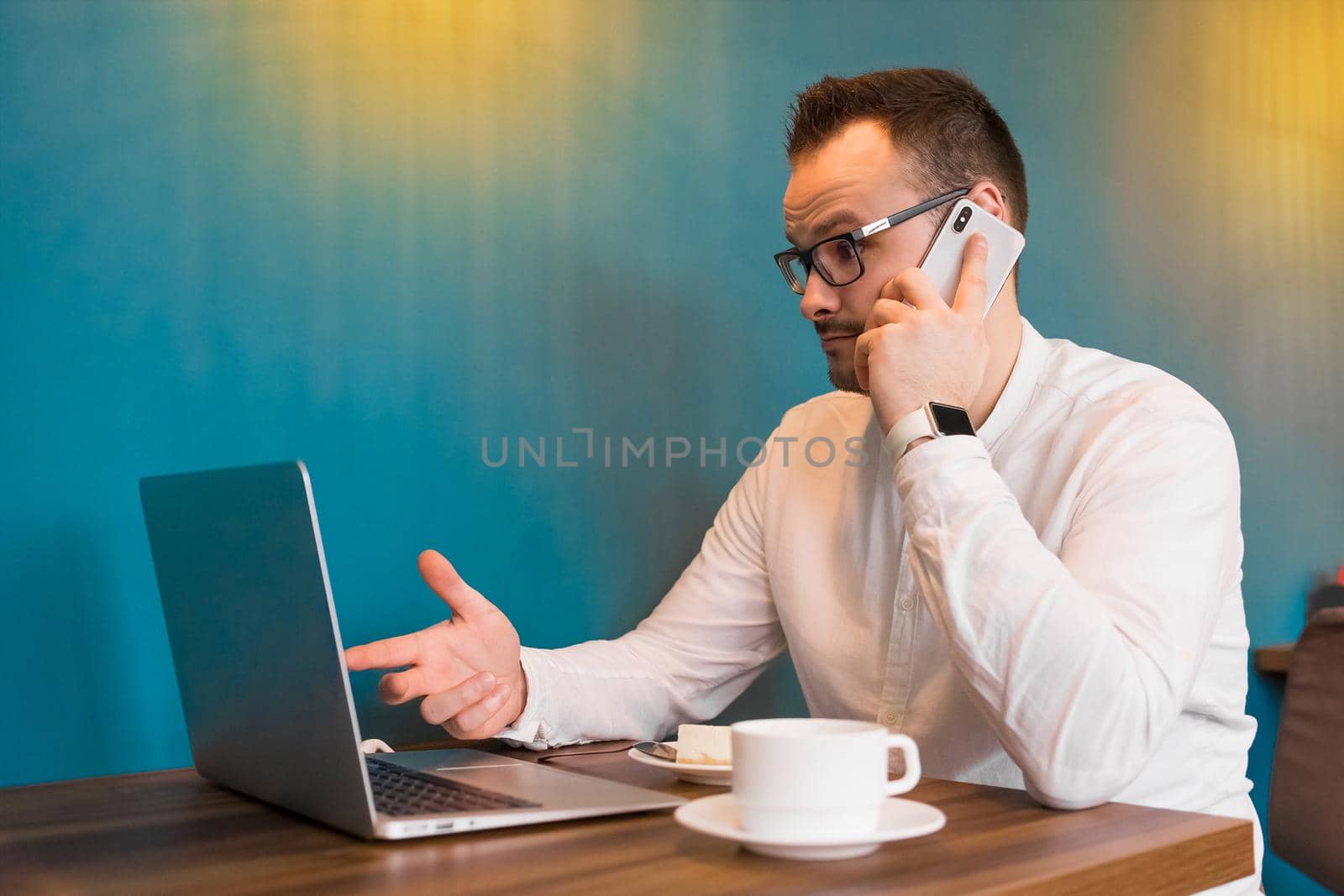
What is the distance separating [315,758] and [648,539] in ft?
2.99

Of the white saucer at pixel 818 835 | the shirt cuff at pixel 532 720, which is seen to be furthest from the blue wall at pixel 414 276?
the white saucer at pixel 818 835

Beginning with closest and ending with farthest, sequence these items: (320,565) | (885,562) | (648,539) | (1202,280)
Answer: (320,565)
(885,562)
(648,539)
(1202,280)

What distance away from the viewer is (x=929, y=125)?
1478 millimetres

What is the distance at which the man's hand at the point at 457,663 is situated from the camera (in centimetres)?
115

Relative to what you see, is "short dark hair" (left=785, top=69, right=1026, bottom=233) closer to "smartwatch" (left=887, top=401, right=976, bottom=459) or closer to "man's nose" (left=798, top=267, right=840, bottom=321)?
"man's nose" (left=798, top=267, right=840, bottom=321)

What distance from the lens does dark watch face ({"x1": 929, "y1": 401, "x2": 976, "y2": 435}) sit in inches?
44.7

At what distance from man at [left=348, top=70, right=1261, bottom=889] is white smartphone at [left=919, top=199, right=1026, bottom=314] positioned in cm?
2

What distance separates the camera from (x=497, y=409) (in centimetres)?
159

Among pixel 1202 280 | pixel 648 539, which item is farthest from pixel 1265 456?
pixel 648 539

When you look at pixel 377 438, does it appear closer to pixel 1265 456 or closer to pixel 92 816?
pixel 92 816

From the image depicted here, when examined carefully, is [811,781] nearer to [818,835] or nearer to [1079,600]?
[818,835]

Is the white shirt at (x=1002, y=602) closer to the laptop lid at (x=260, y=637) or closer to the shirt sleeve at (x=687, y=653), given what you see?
the shirt sleeve at (x=687, y=653)

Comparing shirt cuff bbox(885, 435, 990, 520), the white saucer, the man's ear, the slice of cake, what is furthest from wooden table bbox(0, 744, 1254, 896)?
the man's ear

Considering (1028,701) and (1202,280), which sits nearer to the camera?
(1028,701)
